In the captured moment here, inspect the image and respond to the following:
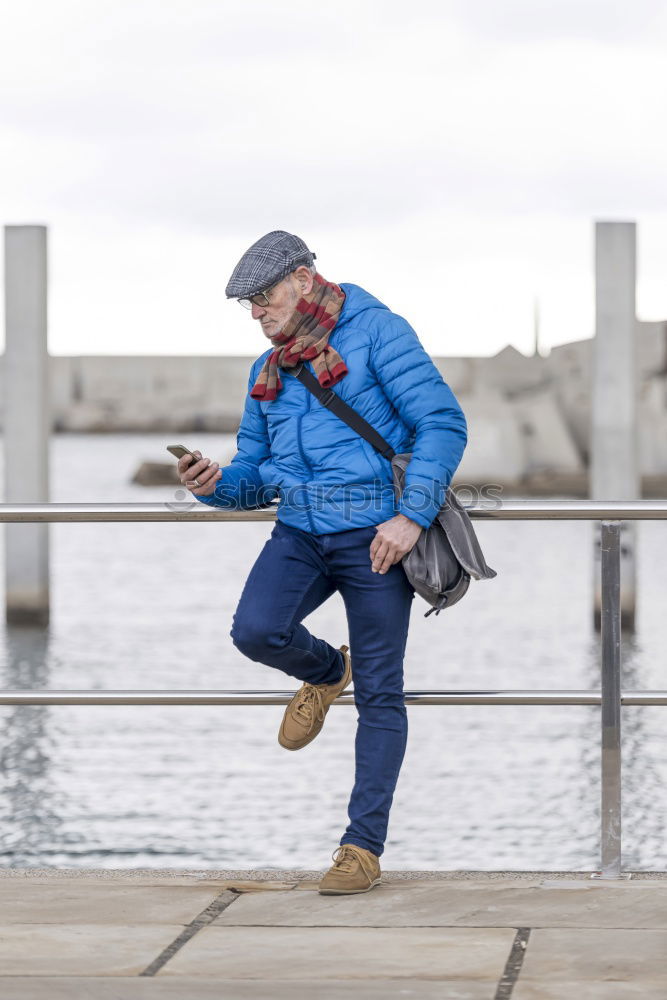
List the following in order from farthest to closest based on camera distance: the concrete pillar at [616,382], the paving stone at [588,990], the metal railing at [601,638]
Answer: the concrete pillar at [616,382]
the metal railing at [601,638]
the paving stone at [588,990]

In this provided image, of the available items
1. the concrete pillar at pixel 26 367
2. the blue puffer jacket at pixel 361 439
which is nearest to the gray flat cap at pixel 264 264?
the blue puffer jacket at pixel 361 439

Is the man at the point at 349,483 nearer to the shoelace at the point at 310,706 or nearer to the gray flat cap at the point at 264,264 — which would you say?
the gray flat cap at the point at 264,264

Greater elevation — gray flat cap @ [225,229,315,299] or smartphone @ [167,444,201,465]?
gray flat cap @ [225,229,315,299]

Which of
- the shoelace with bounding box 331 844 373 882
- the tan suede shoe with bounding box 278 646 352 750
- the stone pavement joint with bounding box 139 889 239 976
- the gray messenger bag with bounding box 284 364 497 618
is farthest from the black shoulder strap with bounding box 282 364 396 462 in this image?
the stone pavement joint with bounding box 139 889 239 976

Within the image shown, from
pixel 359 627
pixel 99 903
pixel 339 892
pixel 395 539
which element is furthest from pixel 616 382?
pixel 99 903

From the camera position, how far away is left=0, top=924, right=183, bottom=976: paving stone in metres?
2.75

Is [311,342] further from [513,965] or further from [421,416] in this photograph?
[513,965]

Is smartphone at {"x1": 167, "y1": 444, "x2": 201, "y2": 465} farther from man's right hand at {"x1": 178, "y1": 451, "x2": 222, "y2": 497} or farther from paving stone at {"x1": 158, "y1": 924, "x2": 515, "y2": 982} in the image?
paving stone at {"x1": 158, "y1": 924, "x2": 515, "y2": 982}

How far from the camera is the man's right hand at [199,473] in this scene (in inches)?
137

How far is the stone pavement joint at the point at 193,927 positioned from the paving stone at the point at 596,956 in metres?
0.60

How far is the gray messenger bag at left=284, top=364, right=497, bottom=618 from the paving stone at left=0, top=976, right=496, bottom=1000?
0.88 m

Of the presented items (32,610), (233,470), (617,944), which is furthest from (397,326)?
(32,610)

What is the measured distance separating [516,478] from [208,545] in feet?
70.8

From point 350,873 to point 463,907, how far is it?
25 centimetres
